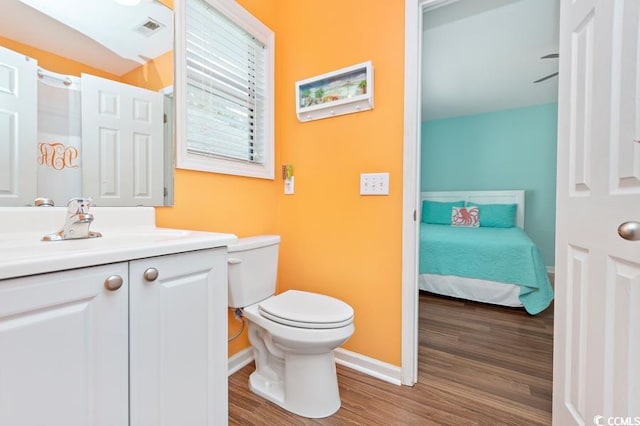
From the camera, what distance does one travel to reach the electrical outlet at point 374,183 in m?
1.54

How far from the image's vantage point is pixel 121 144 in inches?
45.9

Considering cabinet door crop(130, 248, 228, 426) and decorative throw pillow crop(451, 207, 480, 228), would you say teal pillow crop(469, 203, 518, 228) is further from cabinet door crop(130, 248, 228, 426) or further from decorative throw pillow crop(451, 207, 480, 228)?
cabinet door crop(130, 248, 228, 426)

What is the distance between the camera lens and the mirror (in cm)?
94

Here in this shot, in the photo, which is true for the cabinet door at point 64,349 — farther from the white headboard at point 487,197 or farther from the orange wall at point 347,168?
the white headboard at point 487,197

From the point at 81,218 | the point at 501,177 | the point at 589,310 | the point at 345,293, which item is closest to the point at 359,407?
the point at 345,293

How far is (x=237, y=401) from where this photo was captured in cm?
138

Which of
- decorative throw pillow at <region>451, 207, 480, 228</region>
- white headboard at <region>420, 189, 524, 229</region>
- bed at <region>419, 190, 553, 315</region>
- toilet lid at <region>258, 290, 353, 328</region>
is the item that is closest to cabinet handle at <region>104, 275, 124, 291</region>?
toilet lid at <region>258, 290, 353, 328</region>

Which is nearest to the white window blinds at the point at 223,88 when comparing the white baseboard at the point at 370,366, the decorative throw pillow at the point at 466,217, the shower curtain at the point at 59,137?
the shower curtain at the point at 59,137

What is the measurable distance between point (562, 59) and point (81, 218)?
184 centimetres

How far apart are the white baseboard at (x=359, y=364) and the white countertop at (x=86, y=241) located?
37.4 inches

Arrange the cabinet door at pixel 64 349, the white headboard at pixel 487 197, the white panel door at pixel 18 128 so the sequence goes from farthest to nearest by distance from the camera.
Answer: the white headboard at pixel 487 197
the white panel door at pixel 18 128
the cabinet door at pixel 64 349

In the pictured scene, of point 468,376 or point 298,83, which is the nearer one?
point 468,376

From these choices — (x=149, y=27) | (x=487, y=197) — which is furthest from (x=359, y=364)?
(x=487, y=197)

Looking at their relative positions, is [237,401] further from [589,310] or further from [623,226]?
[623,226]
